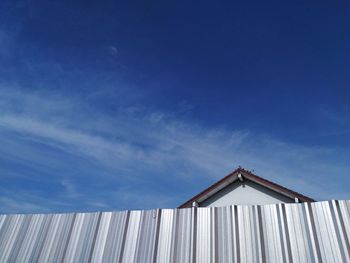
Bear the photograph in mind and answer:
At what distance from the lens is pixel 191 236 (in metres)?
4.50

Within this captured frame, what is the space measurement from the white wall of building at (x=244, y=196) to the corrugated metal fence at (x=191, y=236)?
25.9 ft

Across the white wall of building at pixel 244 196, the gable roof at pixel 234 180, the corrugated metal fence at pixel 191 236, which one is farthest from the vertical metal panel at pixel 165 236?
the white wall of building at pixel 244 196

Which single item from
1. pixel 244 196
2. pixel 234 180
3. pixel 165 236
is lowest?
pixel 165 236

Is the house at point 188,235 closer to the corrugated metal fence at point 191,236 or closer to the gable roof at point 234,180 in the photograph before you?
the corrugated metal fence at point 191,236

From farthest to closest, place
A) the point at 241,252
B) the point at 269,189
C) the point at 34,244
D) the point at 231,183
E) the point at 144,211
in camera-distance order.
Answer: the point at 231,183, the point at 269,189, the point at 34,244, the point at 144,211, the point at 241,252

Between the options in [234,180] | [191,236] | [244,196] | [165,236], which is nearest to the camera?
[191,236]

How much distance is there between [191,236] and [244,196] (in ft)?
27.5

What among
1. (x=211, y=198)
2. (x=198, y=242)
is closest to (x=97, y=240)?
(x=198, y=242)

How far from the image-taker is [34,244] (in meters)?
5.38

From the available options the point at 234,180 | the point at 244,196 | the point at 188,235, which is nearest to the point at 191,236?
the point at 188,235

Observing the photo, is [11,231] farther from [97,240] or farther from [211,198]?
[211,198]

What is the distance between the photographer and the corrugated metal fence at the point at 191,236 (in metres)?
3.92

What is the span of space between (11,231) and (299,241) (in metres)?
6.26

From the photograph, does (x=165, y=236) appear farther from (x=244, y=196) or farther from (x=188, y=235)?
(x=244, y=196)
